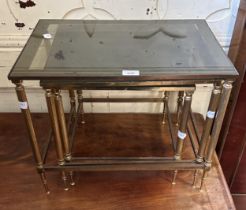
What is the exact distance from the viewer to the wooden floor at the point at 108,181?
2.85 ft

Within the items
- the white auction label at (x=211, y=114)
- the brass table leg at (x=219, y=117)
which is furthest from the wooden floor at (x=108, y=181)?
the white auction label at (x=211, y=114)

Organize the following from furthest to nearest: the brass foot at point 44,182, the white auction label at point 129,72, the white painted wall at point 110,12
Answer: the white painted wall at point 110,12 < the brass foot at point 44,182 < the white auction label at point 129,72

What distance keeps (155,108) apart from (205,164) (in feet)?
1.49

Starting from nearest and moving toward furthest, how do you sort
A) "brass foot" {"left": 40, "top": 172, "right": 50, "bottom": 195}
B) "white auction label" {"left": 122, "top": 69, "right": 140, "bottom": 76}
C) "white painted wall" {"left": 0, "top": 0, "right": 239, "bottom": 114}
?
"white auction label" {"left": 122, "top": 69, "right": 140, "bottom": 76}
"brass foot" {"left": 40, "top": 172, "right": 50, "bottom": 195}
"white painted wall" {"left": 0, "top": 0, "right": 239, "bottom": 114}

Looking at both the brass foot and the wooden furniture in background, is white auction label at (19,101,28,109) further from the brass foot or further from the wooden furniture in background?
the wooden furniture in background

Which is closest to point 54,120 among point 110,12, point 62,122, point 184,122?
point 62,122

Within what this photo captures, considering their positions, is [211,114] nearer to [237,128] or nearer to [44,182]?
[237,128]

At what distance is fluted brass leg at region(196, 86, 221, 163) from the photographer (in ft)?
2.28

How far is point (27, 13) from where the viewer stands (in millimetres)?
995

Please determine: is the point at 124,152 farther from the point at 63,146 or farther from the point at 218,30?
the point at 218,30

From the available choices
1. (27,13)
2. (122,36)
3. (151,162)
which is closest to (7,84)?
(27,13)

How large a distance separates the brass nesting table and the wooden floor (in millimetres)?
67

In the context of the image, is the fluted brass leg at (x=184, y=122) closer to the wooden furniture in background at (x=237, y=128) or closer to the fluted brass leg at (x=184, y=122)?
the fluted brass leg at (x=184, y=122)

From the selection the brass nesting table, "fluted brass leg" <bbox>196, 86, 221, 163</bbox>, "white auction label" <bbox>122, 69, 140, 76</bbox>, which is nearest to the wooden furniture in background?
the brass nesting table
